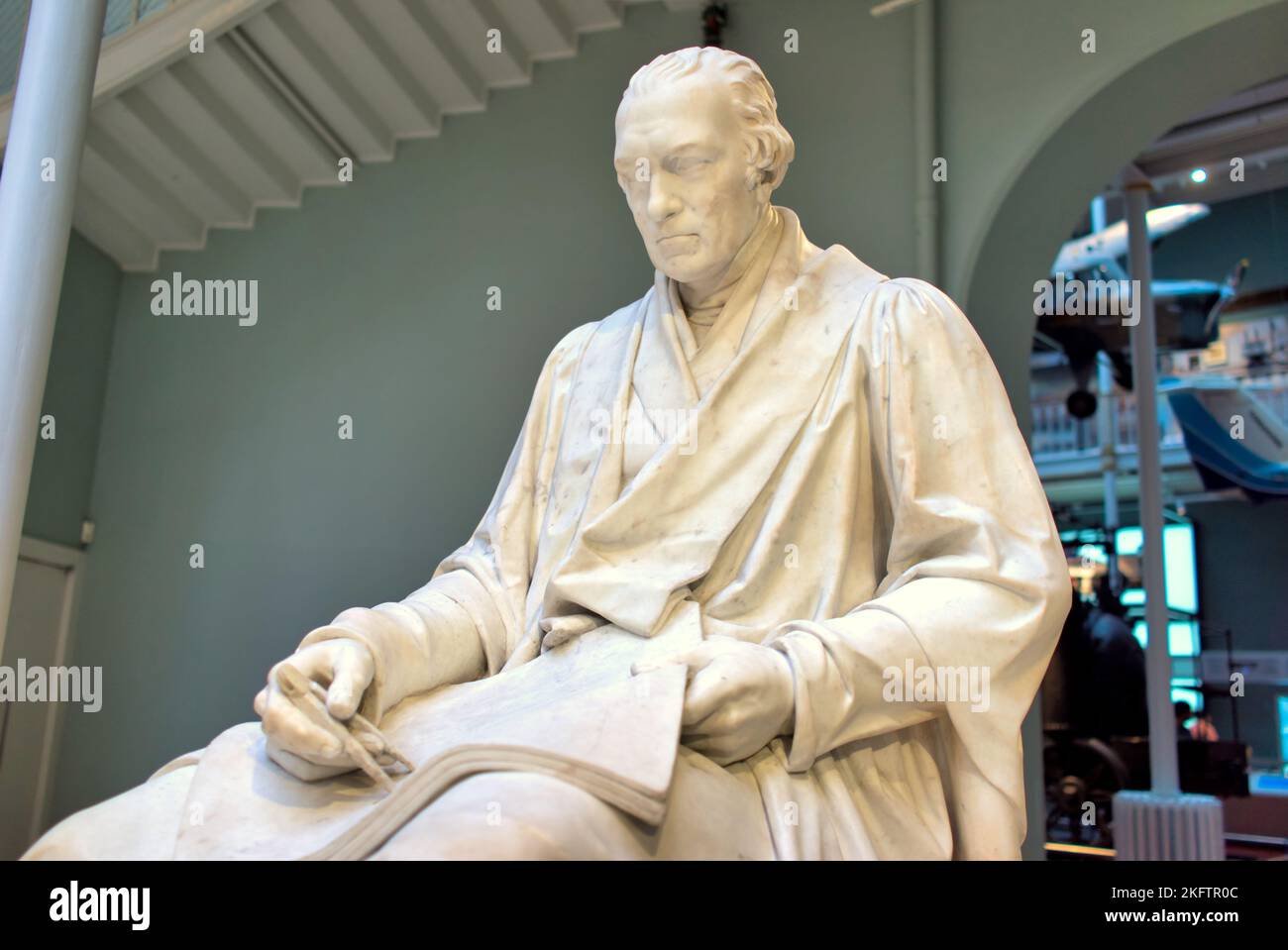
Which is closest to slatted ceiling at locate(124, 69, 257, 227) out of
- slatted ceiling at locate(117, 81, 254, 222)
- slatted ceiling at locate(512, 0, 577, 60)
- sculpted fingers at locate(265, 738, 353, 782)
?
slatted ceiling at locate(117, 81, 254, 222)

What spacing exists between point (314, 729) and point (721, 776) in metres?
0.63

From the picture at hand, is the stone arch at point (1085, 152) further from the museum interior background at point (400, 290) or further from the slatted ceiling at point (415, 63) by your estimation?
the slatted ceiling at point (415, 63)

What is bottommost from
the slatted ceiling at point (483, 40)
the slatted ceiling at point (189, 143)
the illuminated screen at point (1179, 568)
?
the illuminated screen at point (1179, 568)

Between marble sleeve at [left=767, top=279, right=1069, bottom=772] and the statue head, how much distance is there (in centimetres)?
35

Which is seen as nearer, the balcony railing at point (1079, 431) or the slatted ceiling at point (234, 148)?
the slatted ceiling at point (234, 148)

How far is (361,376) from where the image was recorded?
6176 millimetres

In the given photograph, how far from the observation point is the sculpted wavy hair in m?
2.46

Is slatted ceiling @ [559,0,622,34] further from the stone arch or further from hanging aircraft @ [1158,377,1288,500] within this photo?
hanging aircraft @ [1158,377,1288,500]

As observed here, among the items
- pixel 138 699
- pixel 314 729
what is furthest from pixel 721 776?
pixel 138 699

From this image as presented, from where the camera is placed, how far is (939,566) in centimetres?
220

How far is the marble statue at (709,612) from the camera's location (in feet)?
6.03

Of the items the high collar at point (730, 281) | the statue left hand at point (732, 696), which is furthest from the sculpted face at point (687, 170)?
the statue left hand at point (732, 696)
